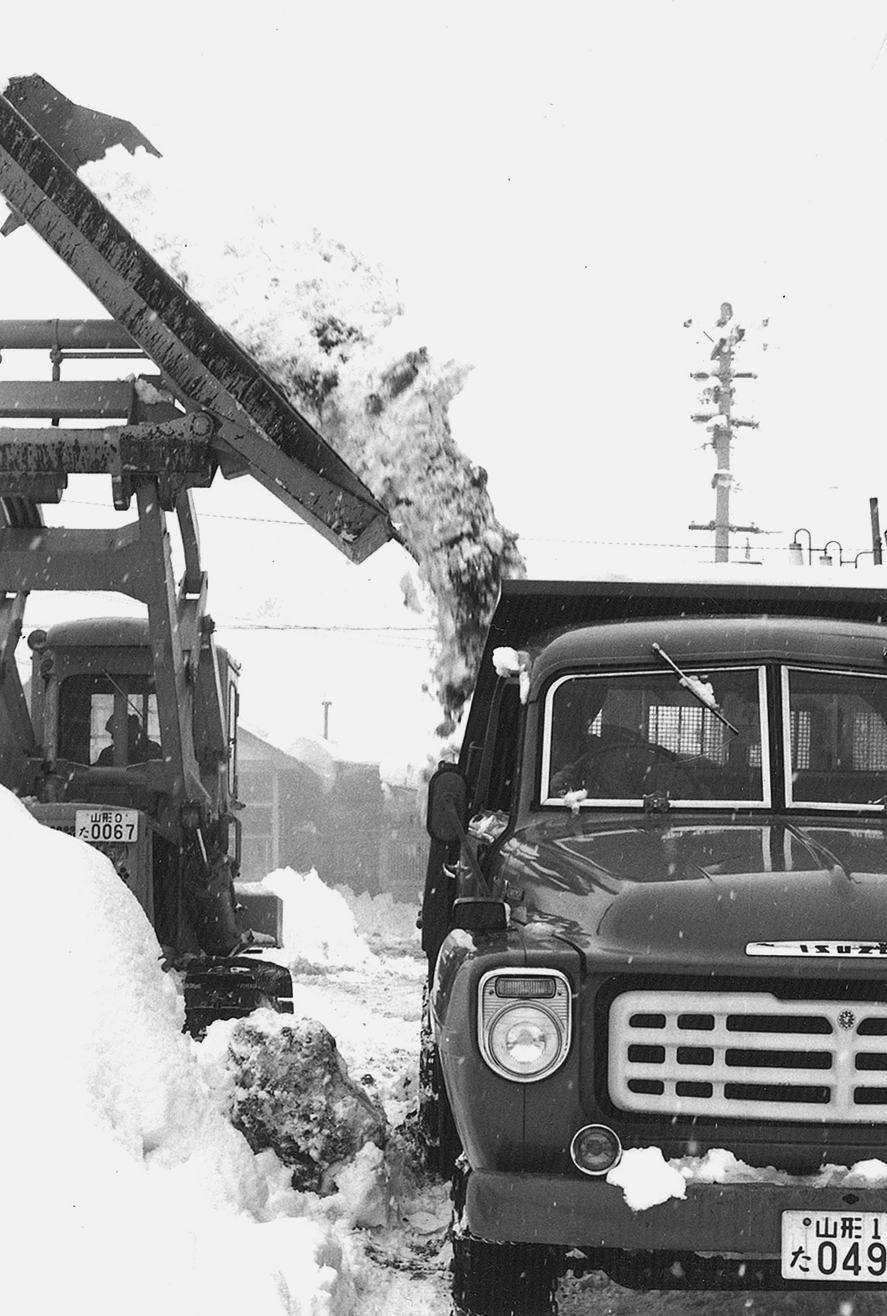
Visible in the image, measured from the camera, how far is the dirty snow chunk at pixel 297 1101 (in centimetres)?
562

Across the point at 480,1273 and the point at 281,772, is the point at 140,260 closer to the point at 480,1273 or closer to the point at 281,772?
the point at 480,1273

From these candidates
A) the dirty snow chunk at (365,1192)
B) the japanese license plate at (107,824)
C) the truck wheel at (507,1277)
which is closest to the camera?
the truck wheel at (507,1277)

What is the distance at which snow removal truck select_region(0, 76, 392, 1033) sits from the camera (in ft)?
24.4

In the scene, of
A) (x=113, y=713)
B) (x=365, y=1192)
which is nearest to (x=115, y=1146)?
(x=365, y=1192)

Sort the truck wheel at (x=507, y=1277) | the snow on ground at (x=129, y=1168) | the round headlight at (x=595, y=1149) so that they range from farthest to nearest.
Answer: the truck wheel at (x=507, y=1277)
the snow on ground at (x=129, y=1168)
the round headlight at (x=595, y=1149)

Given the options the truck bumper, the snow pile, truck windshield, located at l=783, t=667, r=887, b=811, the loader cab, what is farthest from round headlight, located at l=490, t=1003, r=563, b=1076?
the snow pile

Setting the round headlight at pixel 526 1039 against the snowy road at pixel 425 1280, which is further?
the snowy road at pixel 425 1280

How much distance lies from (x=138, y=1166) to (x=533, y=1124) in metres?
1.33

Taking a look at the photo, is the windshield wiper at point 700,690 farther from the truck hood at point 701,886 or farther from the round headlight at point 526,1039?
the round headlight at point 526,1039

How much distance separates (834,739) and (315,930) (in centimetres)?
1343

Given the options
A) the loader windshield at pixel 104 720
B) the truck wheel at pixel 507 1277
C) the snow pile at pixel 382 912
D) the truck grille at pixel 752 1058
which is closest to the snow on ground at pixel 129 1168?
the truck wheel at pixel 507 1277

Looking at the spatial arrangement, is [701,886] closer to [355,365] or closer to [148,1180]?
[148,1180]

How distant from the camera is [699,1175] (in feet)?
12.4

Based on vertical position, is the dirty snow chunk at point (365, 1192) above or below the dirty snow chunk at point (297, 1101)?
below
